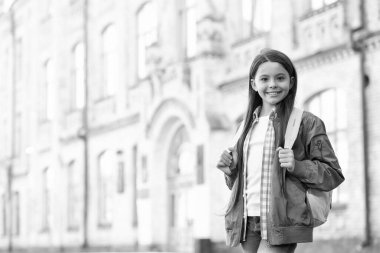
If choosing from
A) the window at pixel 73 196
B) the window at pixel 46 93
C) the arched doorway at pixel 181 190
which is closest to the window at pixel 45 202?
the window at pixel 46 93

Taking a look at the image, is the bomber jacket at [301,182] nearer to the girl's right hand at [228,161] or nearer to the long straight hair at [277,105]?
the long straight hair at [277,105]

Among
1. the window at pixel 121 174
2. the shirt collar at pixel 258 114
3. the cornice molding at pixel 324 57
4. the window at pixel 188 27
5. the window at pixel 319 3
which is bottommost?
the shirt collar at pixel 258 114

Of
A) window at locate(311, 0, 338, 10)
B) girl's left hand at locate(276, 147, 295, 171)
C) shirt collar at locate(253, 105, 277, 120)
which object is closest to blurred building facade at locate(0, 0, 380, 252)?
window at locate(311, 0, 338, 10)

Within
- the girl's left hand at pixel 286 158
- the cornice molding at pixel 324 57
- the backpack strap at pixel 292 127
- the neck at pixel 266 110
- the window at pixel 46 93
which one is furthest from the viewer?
the window at pixel 46 93

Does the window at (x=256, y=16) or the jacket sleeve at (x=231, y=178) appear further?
the window at (x=256, y=16)

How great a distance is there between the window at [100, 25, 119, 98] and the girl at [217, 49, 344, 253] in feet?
79.0

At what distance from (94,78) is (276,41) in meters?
11.3

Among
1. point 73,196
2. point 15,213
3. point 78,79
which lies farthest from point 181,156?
point 15,213

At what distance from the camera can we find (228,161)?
3.93 meters

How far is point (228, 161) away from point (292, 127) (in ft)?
1.10

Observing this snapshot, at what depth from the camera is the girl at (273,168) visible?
3.78 metres

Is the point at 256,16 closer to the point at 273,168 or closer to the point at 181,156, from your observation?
the point at 181,156

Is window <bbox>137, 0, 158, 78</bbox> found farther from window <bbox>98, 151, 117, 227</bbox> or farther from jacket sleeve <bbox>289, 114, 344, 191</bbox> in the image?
jacket sleeve <bbox>289, 114, 344, 191</bbox>

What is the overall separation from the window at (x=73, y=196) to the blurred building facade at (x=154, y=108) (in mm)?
65
